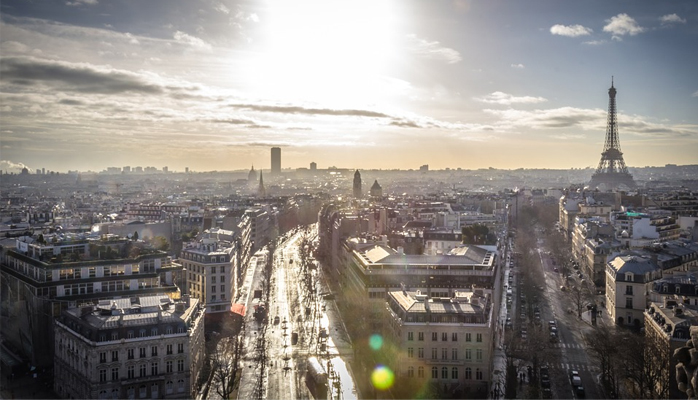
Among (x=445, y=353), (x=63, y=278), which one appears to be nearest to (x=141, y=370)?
(x=63, y=278)

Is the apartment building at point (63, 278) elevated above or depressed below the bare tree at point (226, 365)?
above

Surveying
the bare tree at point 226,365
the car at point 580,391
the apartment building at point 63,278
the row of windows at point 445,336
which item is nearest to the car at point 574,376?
the car at point 580,391

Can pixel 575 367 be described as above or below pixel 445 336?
below

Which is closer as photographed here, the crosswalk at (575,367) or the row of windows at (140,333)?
the row of windows at (140,333)

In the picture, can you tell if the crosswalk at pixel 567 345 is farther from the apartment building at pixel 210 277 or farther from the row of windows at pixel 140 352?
the row of windows at pixel 140 352

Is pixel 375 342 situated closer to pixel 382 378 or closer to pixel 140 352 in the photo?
pixel 382 378
